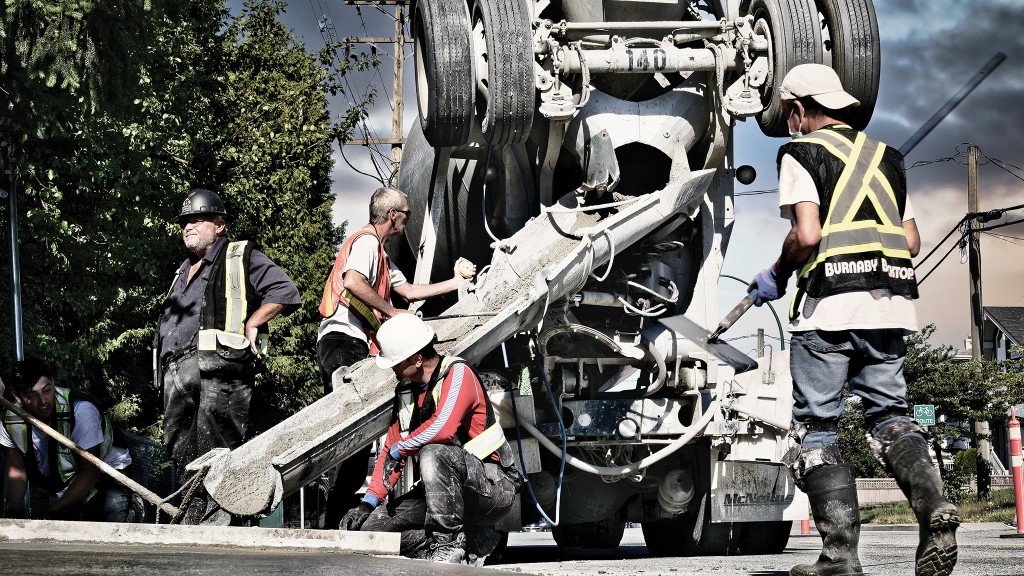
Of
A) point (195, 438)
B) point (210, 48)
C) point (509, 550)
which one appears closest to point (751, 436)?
point (509, 550)

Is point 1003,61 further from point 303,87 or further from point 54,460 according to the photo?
point 303,87

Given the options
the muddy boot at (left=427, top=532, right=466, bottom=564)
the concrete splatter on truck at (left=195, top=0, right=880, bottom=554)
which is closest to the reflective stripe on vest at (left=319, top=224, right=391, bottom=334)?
the concrete splatter on truck at (left=195, top=0, right=880, bottom=554)

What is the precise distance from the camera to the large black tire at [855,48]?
6.99 m

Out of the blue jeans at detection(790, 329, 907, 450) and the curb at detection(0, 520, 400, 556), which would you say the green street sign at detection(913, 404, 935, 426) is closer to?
the blue jeans at detection(790, 329, 907, 450)

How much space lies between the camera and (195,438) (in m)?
→ 6.52

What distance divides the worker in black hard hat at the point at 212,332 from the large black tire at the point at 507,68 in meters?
1.32

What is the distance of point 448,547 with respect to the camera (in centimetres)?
536

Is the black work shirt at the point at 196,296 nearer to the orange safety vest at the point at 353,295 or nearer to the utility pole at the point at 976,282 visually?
the orange safety vest at the point at 353,295

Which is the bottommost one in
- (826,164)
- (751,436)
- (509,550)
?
(509,550)

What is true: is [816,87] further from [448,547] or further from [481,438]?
[448,547]

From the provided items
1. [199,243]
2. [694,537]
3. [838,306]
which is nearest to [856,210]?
[838,306]

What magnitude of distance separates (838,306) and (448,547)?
185cm

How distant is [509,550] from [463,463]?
3896 mm

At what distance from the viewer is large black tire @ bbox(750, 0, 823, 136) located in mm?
6938
